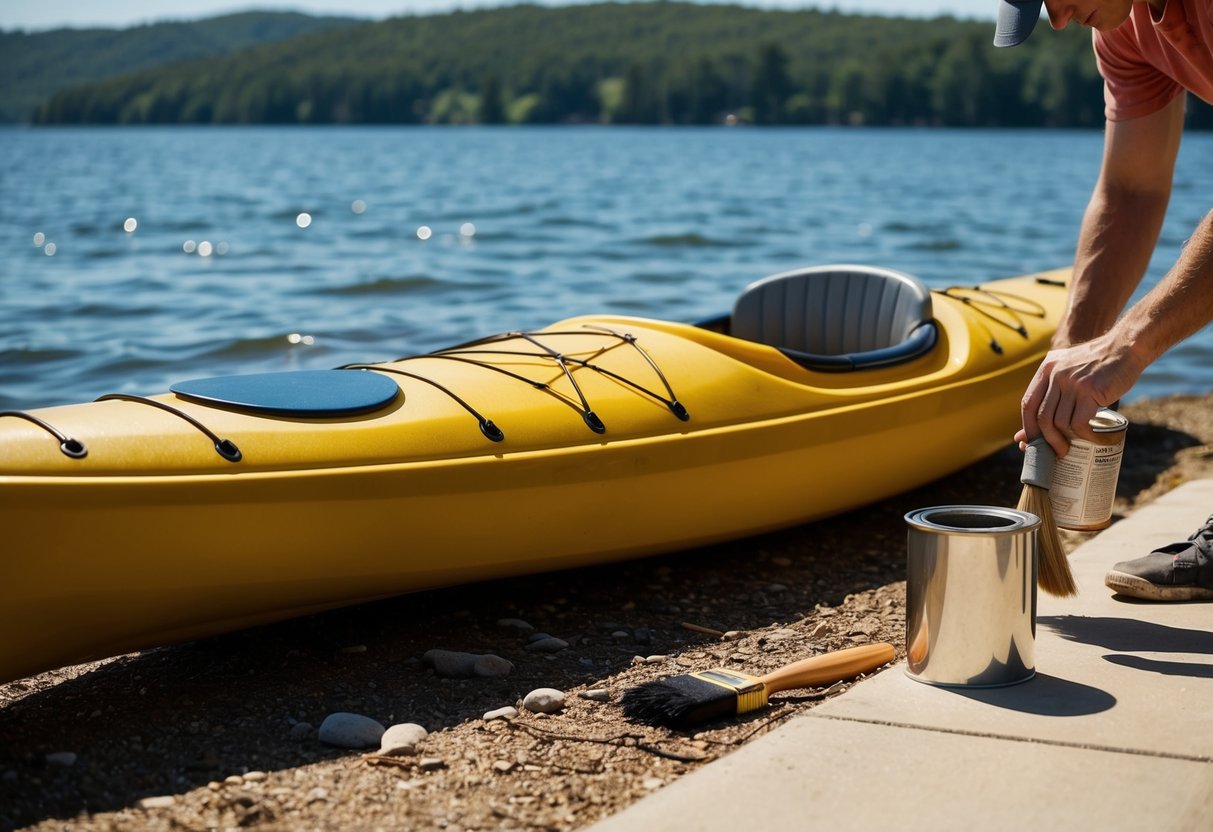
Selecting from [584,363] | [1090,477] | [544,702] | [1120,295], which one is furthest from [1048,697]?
[584,363]

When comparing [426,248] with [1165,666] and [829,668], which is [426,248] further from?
[1165,666]

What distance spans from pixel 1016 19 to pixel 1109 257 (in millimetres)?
773

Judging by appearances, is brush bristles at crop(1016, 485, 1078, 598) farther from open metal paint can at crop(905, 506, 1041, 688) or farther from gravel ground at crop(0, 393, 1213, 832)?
gravel ground at crop(0, 393, 1213, 832)

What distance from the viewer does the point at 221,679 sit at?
290 cm

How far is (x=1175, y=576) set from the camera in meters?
3.08

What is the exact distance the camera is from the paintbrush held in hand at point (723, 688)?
101 inches

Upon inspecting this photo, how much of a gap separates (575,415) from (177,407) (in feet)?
3.32

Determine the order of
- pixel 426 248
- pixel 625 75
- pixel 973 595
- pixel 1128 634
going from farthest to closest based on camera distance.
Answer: pixel 625 75 → pixel 426 248 → pixel 1128 634 → pixel 973 595

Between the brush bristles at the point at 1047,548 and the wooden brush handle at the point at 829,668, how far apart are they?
385mm

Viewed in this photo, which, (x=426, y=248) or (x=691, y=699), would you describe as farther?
(x=426, y=248)

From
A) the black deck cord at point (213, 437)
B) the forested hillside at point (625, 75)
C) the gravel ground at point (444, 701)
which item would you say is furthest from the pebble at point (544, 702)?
the forested hillside at point (625, 75)

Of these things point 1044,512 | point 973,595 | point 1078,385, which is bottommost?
point 973,595

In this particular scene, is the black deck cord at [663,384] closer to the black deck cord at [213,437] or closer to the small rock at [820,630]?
the small rock at [820,630]

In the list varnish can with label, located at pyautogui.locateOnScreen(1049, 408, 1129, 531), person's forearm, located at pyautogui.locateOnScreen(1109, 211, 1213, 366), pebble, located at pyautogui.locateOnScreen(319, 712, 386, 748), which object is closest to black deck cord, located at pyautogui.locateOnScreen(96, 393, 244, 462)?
pebble, located at pyautogui.locateOnScreen(319, 712, 386, 748)
